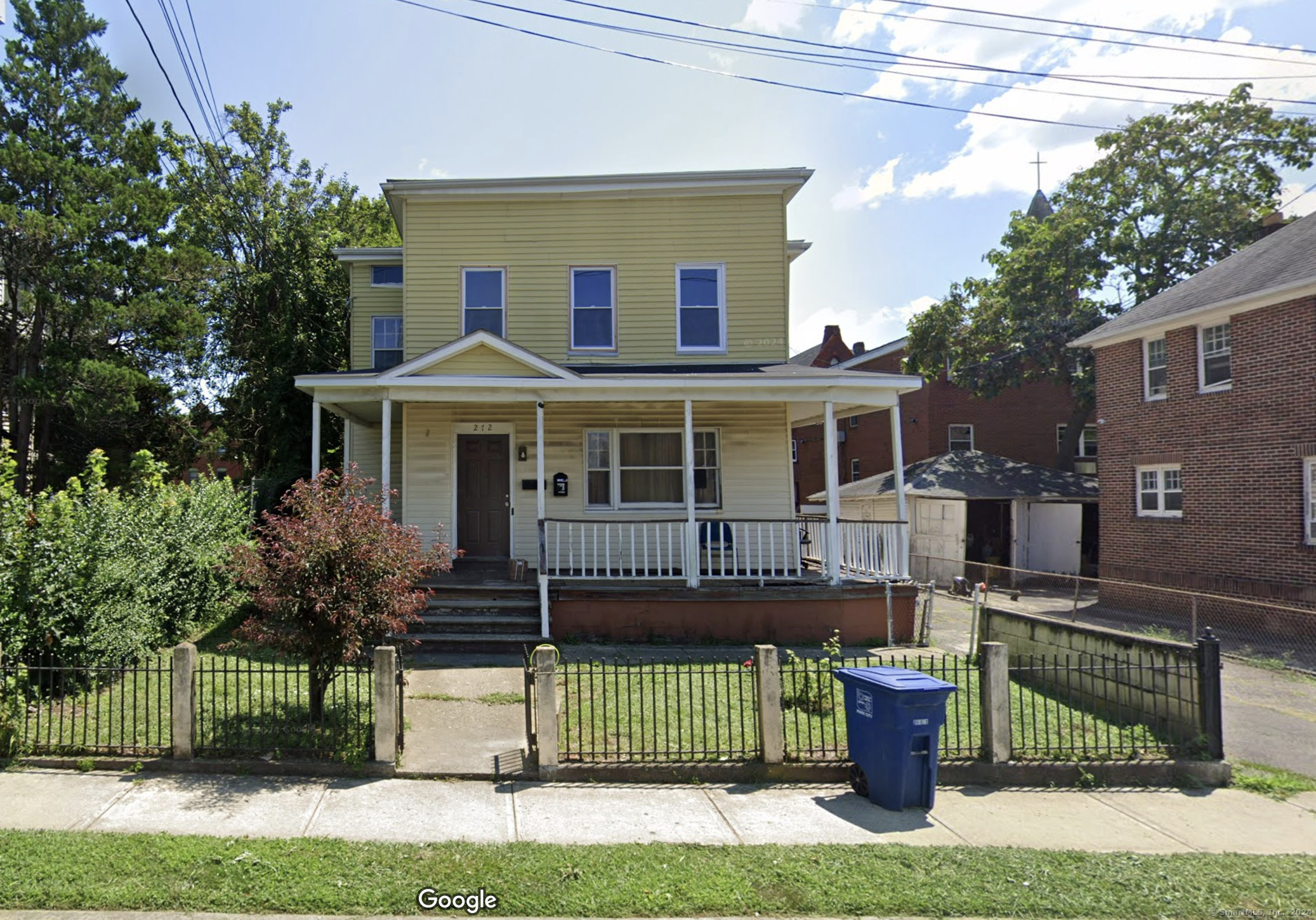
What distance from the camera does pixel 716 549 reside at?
13.4 metres

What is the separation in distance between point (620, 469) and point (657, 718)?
260 inches

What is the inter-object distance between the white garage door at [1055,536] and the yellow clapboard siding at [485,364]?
762 inches

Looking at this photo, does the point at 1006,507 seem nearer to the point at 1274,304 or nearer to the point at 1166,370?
the point at 1166,370

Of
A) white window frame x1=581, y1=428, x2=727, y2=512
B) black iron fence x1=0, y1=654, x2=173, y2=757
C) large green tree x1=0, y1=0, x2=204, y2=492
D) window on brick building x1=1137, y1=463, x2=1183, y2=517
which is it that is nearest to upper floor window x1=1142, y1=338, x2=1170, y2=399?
window on brick building x1=1137, y1=463, x2=1183, y2=517

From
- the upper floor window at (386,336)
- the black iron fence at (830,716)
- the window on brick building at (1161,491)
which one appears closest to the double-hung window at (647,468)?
the black iron fence at (830,716)

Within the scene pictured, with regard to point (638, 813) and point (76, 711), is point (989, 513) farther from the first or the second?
point (76, 711)

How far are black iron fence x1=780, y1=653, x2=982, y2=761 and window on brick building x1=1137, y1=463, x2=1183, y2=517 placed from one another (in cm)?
1184

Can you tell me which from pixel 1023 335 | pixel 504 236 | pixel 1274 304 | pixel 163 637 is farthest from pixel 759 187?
pixel 1023 335

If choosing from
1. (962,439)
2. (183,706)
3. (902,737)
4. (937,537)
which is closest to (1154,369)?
(937,537)

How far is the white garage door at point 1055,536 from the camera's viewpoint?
24.2 metres

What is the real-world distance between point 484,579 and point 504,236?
22.0ft

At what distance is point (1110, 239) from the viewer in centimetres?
2562

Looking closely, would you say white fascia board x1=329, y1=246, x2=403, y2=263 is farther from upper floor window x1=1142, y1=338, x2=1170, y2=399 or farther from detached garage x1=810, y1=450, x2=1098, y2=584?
upper floor window x1=1142, y1=338, x2=1170, y2=399

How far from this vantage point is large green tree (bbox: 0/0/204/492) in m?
18.8
